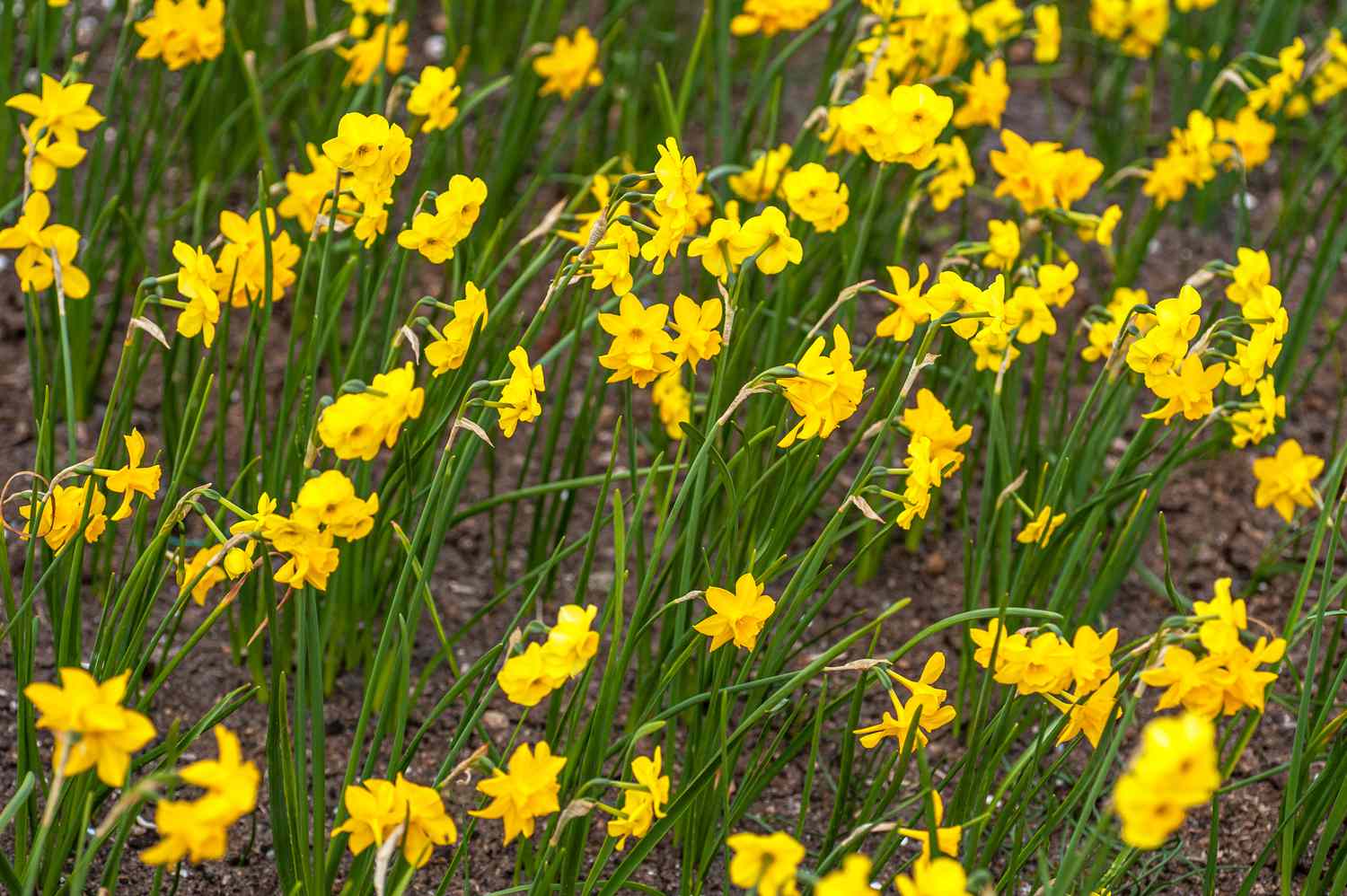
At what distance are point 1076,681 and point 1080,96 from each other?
3.63 meters

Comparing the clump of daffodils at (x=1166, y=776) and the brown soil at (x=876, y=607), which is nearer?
the clump of daffodils at (x=1166, y=776)

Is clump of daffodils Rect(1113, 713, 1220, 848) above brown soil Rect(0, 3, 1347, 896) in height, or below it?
above

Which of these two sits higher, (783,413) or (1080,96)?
(1080,96)

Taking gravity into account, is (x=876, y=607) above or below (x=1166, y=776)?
below

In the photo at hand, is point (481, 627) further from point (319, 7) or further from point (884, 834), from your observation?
point (319, 7)

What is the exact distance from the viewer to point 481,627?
2.95 m

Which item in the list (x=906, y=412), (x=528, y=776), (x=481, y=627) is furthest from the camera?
(x=481, y=627)

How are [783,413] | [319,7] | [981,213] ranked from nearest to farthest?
[783,413], [319,7], [981,213]

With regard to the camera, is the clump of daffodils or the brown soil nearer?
the clump of daffodils

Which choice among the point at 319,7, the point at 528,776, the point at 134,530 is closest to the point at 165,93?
the point at 319,7

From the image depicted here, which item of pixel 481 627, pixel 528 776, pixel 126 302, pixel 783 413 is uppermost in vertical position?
pixel 783 413

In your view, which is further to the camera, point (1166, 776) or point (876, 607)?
point (876, 607)

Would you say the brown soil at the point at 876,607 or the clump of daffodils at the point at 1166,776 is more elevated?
the clump of daffodils at the point at 1166,776

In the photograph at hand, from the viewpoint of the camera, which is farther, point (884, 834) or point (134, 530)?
point (884, 834)
